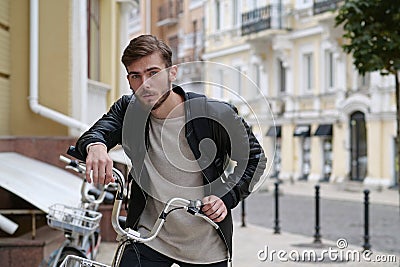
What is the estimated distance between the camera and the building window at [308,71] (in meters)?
→ 33.2

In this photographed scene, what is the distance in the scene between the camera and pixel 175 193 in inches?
134

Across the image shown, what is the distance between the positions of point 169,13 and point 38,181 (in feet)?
135

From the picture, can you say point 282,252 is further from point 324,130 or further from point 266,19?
point 266,19

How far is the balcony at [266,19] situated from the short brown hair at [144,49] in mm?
31450

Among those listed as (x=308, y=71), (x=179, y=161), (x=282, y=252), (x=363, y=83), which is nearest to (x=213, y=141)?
(x=179, y=161)

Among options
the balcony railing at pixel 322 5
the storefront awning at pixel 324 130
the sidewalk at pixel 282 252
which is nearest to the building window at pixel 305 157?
the storefront awning at pixel 324 130

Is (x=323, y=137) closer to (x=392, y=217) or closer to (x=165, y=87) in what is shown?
(x=392, y=217)

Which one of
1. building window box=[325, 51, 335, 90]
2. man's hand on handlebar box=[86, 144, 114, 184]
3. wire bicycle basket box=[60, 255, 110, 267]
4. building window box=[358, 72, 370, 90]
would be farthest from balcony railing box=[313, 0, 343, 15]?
man's hand on handlebar box=[86, 144, 114, 184]

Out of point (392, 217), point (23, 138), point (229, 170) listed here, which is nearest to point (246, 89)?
point (229, 170)

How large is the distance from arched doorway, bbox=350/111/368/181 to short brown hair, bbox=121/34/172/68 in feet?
87.1

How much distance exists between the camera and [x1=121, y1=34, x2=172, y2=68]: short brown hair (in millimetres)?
3209

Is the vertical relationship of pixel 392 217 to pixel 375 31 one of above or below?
below

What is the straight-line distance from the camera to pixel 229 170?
350 centimetres

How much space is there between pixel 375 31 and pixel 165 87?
212 inches
